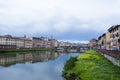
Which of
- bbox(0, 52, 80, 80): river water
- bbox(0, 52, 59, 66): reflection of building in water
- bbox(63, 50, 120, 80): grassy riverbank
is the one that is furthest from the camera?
bbox(0, 52, 59, 66): reflection of building in water

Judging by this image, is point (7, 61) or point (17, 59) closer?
point (7, 61)

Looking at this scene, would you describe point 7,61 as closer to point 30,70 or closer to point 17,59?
point 17,59

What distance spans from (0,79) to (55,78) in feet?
27.8

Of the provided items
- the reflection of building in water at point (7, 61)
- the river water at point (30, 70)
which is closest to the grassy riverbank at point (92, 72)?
the river water at point (30, 70)

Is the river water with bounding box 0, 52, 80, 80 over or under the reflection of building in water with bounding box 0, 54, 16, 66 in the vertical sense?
under

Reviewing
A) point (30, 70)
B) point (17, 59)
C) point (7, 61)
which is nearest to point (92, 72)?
point (30, 70)

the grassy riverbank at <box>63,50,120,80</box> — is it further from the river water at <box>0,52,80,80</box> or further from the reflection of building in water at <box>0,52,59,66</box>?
the reflection of building in water at <box>0,52,59,66</box>

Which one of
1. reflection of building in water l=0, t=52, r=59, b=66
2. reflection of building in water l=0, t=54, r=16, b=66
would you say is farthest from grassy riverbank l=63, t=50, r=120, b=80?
reflection of building in water l=0, t=52, r=59, b=66

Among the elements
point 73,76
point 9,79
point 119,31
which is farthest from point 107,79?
point 119,31

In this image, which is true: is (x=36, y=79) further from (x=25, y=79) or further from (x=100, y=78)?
(x=100, y=78)

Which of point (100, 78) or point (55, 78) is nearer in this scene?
point (100, 78)

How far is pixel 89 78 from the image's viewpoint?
1003 inches

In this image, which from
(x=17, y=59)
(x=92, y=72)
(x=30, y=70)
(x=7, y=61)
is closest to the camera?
(x=92, y=72)

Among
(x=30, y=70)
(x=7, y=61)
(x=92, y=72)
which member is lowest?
(x=30, y=70)
